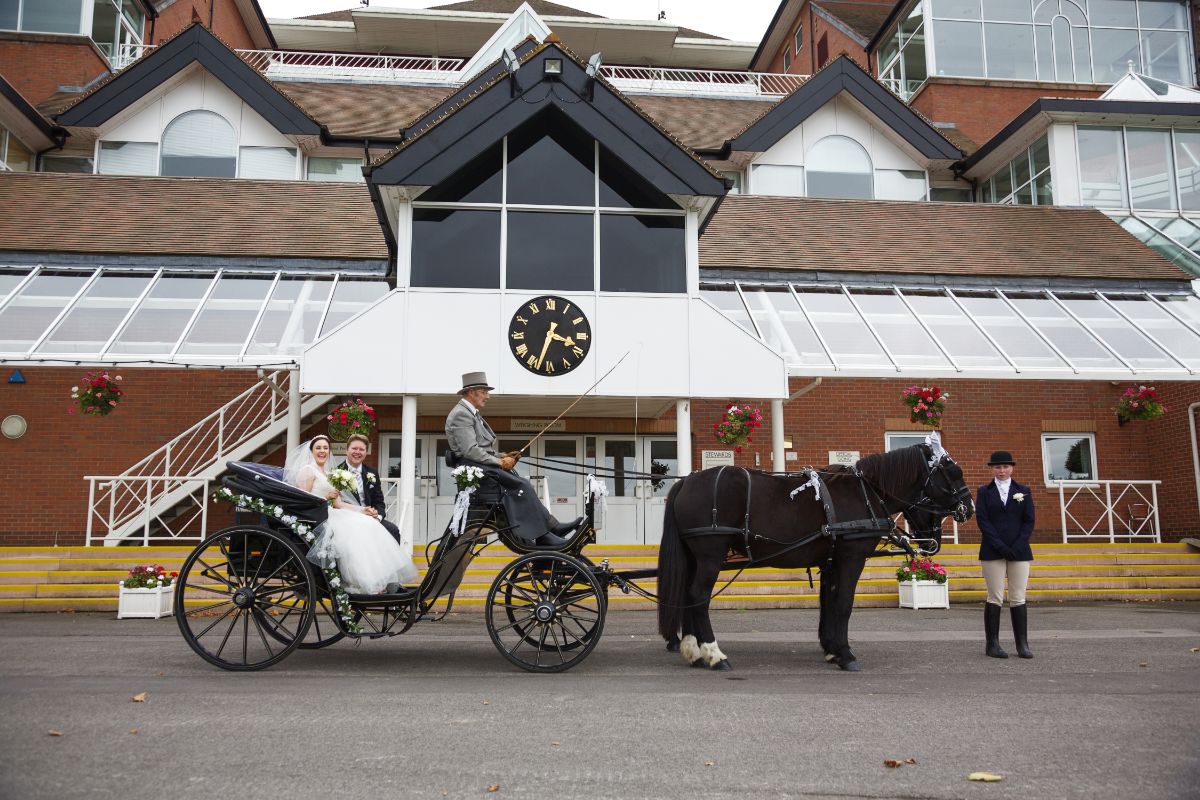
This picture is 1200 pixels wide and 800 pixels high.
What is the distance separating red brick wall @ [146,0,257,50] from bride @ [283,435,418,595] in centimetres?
2067

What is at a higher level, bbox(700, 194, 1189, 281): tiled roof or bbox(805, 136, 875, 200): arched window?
bbox(805, 136, 875, 200): arched window

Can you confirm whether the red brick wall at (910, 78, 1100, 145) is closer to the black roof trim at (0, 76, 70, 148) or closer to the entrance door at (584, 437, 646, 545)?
the entrance door at (584, 437, 646, 545)

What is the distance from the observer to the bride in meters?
6.59

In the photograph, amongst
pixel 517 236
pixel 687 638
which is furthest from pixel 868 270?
pixel 687 638

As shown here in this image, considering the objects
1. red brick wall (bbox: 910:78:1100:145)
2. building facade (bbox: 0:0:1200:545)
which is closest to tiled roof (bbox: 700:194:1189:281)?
building facade (bbox: 0:0:1200:545)

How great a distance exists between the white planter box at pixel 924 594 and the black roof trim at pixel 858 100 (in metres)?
11.2

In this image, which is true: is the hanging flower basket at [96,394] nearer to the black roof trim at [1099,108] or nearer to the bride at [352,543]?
the bride at [352,543]

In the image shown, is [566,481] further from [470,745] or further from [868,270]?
[470,745]

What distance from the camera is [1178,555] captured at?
13.8m

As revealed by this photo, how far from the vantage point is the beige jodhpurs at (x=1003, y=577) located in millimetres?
7836

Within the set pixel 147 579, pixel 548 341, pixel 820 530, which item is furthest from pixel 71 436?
pixel 820 530

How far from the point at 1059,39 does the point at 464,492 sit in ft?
74.9

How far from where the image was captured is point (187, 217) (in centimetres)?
1565

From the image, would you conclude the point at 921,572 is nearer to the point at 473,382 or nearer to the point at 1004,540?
the point at 1004,540
